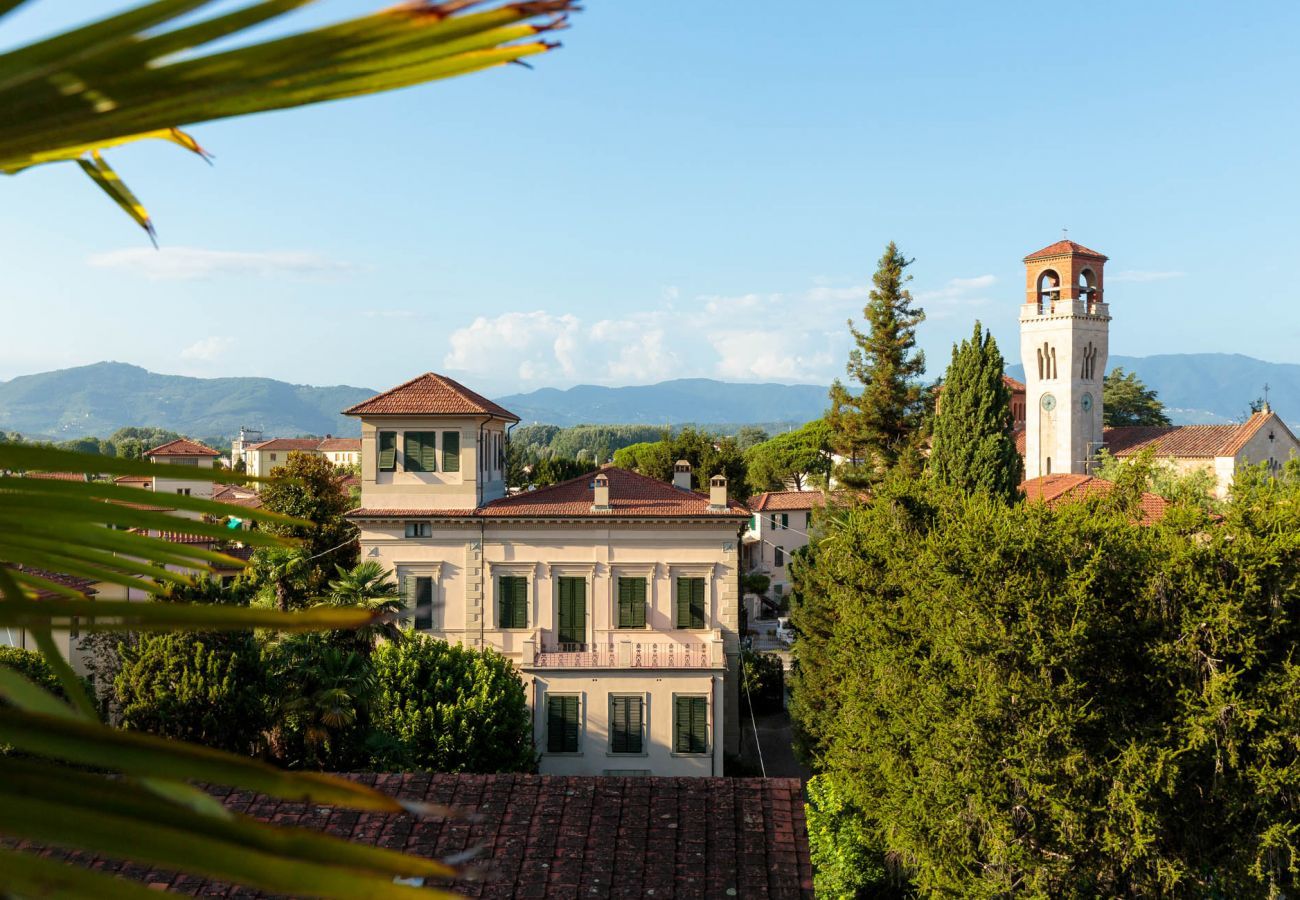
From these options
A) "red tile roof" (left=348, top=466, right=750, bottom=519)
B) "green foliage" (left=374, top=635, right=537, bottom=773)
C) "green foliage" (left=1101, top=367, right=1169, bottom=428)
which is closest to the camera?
"green foliage" (left=374, top=635, right=537, bottom=773)

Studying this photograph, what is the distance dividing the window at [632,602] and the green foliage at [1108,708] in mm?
9872

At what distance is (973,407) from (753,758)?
14.7m

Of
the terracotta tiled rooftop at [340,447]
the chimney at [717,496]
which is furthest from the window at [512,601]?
the terracotta tiled rooftop at [340,447]

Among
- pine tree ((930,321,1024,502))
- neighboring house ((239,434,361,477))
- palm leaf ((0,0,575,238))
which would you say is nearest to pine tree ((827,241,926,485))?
pine tree ((930,321,1024,502))

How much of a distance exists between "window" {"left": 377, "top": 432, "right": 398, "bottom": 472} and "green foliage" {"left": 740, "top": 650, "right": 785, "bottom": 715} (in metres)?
14.4

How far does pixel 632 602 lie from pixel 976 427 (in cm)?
1474

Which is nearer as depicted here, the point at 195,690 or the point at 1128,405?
the point at 195,690

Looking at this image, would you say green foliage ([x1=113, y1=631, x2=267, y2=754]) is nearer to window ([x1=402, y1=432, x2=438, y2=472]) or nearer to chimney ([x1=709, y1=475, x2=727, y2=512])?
window ([x1=402, y1=432, x2=438, y2=472])

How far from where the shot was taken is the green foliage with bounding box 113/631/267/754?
2242 cm

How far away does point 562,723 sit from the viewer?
27.1 m

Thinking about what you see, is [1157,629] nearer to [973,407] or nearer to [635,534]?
[635,534]

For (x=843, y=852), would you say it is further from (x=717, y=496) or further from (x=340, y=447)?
(x=340, y=447)

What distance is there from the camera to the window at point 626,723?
88.9 feet

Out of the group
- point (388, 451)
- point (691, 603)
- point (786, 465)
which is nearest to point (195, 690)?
point (388, 451)
